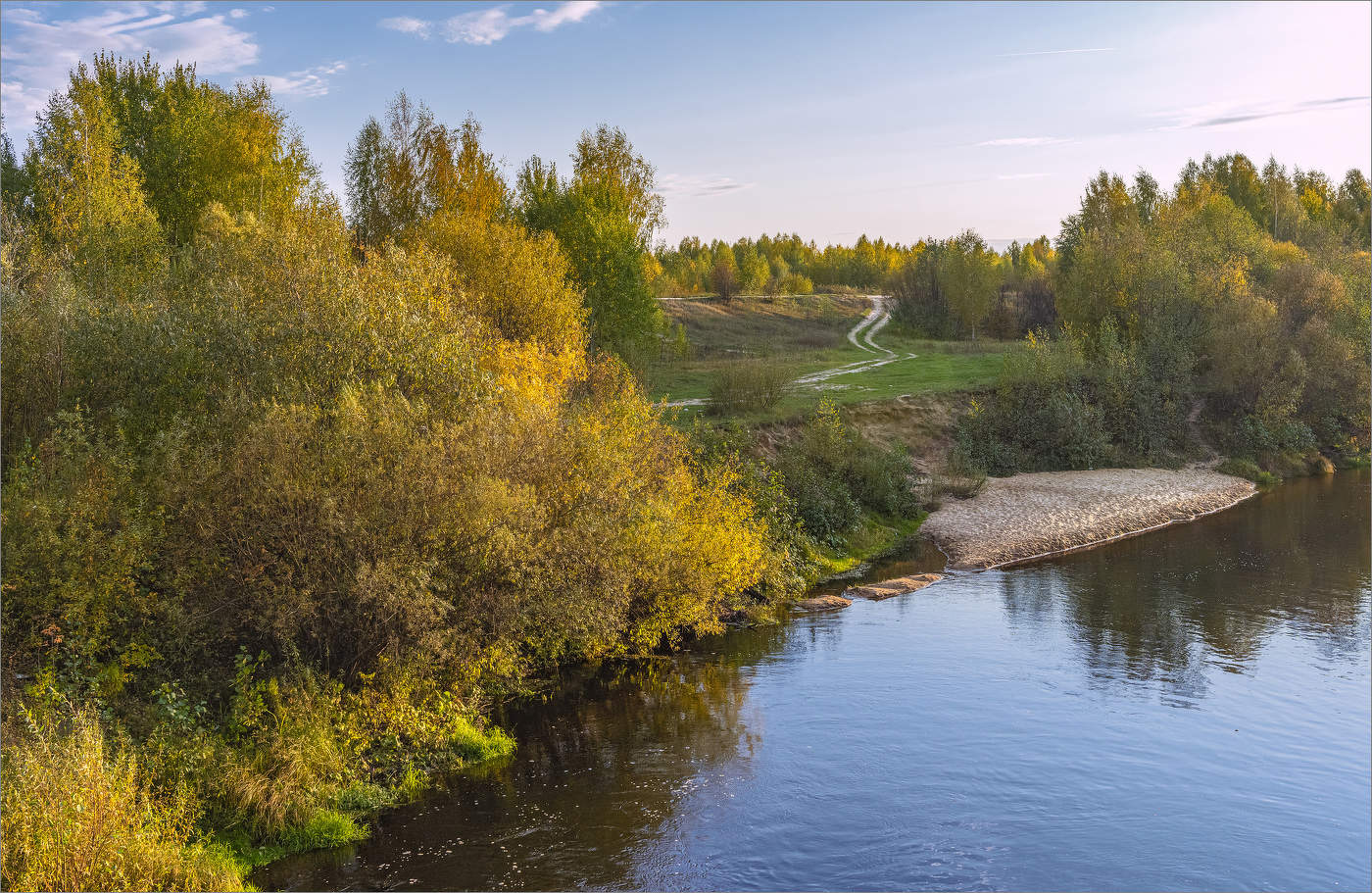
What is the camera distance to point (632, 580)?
26641 mm

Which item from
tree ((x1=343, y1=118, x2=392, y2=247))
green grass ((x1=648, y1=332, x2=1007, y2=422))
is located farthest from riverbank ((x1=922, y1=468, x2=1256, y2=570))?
tree ((x1=343, y1=118, x2=392, y2=247))

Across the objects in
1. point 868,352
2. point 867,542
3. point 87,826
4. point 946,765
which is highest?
point 868,352

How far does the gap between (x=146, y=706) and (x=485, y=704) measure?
7.95 metres

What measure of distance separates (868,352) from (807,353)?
624 cm

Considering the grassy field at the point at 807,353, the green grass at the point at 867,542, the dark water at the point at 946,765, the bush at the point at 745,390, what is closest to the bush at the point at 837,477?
the green grass at the point at 867,542

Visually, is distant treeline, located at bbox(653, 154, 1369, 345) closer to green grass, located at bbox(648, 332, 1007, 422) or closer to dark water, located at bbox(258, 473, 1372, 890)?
green grass, located at bbox(648, 332, 1007, 422)

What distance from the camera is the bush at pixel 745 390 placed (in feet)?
169

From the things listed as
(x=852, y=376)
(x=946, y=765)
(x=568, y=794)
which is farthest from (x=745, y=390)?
(x=568, y=794)

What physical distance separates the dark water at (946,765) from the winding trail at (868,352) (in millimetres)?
23177

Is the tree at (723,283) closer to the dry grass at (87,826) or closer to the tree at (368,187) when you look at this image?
the tree at (368,187)

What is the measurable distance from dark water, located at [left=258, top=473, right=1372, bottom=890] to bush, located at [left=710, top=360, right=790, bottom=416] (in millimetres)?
19100

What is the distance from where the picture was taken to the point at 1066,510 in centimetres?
4744

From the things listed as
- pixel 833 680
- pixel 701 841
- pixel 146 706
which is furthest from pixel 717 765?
pixel 146 706

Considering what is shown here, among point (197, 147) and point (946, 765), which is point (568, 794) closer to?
point (946, 765)
